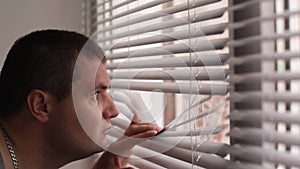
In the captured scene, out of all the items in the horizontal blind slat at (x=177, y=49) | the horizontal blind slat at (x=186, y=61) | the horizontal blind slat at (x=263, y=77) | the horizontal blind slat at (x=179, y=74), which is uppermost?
the horizontal blind slat at (x=177, y=49)

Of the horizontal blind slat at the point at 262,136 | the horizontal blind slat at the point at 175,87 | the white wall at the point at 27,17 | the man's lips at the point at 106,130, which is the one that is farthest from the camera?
the white wall at the point at 27,17

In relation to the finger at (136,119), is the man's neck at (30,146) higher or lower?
lower

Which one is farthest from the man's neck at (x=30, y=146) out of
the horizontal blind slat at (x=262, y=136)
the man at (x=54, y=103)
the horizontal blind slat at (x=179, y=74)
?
the horizontal blind slat at (x=262, y=136)

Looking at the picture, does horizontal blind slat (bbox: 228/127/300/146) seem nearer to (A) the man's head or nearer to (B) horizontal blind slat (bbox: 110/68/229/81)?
(B) horizontal blind slat (bbox: 110/68/229/81)

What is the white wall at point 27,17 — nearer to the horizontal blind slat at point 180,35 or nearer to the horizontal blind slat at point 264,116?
the horizontal blind slat at point 180,35

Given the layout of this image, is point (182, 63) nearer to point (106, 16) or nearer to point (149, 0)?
point (149, 0)

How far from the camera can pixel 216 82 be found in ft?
2.74

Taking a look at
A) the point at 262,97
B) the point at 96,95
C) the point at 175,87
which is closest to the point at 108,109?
the point at 96,95

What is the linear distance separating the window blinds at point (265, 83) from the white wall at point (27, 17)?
1.01 meters

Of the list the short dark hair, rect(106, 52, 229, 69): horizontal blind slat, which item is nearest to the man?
the short dark hair

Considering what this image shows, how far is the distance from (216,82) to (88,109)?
27cm

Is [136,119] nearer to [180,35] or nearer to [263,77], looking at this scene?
[180,35]

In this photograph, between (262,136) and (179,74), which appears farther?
(179,74)

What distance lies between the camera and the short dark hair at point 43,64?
0.94 meters
